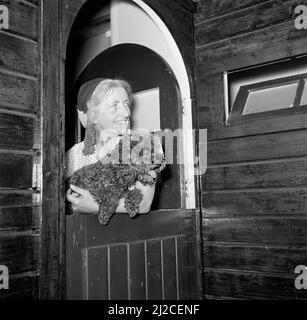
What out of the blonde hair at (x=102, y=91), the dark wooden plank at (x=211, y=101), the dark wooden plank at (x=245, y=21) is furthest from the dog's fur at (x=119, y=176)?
the dark wooden plank at (x=245, y=21)

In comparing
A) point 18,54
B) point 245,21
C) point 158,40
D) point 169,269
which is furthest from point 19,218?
point 245,21

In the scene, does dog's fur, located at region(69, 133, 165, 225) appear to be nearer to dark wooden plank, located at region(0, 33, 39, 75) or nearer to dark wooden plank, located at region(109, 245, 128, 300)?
dark wooden plank, located at region(109, 245, 128, 300)

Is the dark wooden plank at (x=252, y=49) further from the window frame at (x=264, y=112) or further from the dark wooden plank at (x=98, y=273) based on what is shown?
the dark wooden plank at (x=98, y=273)

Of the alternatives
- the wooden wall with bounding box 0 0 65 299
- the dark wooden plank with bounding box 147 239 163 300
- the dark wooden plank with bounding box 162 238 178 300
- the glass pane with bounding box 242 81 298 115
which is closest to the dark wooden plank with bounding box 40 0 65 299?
the wooden wall with bounding box 0 0 65 299

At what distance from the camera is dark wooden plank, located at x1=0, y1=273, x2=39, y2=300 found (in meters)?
1.21

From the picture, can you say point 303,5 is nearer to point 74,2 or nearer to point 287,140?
point 287,140

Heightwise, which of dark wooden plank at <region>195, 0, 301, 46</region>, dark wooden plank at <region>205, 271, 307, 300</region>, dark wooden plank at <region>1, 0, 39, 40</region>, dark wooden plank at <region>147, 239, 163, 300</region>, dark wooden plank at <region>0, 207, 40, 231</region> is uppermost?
dark wooden plank at <region>195, 0, 301, 46</region>

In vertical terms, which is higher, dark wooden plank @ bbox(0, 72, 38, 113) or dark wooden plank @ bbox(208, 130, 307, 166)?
dark wooden plank @ bbox(0, 72, 38, 113)

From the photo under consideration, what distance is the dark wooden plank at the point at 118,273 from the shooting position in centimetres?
156

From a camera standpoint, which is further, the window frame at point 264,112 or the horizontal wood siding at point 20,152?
the window frame at point 264,112

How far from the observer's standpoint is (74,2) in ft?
4.96

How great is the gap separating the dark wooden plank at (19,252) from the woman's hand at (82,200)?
0.29m

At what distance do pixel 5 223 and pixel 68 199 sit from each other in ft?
1.22

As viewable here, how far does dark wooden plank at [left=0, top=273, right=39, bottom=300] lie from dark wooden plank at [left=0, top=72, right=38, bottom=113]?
1.85 ft
